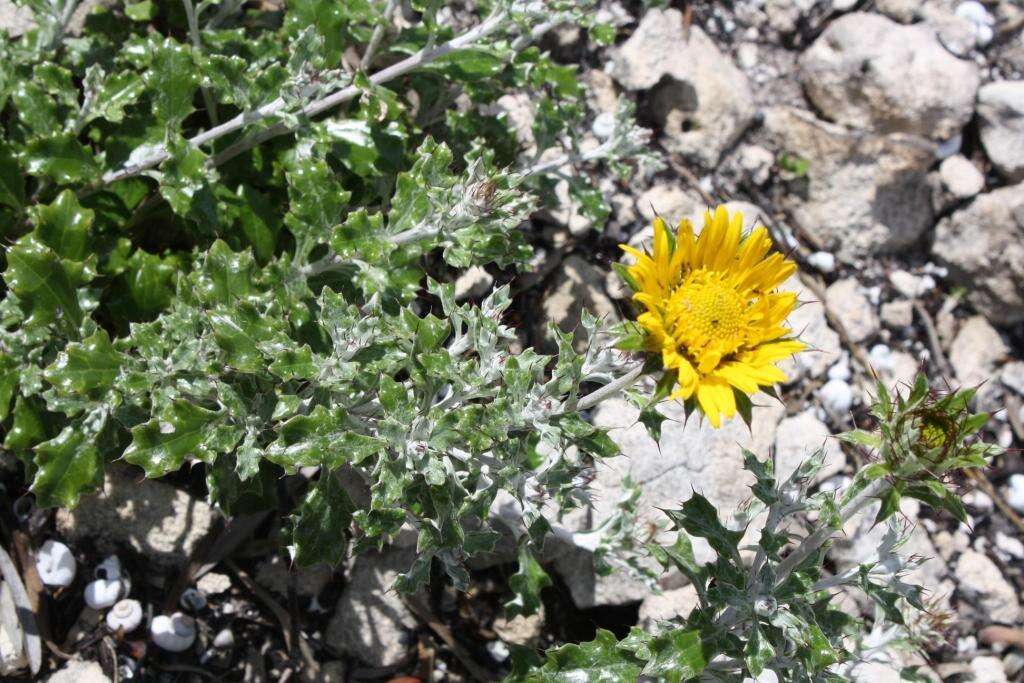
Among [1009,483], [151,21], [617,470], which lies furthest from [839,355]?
[151,21]

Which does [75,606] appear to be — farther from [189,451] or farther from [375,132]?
[375,132]

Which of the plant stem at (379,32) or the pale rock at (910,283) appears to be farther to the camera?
the pale rock at (910,283)

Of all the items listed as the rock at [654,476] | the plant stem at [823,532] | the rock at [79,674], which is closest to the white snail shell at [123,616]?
the rock at [79,674]

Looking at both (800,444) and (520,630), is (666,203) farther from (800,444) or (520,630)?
(520,630)

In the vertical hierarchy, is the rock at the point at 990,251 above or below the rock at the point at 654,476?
above

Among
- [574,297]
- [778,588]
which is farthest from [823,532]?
[574,297]

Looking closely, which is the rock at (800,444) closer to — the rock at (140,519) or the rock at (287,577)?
the rock at (287,577)
